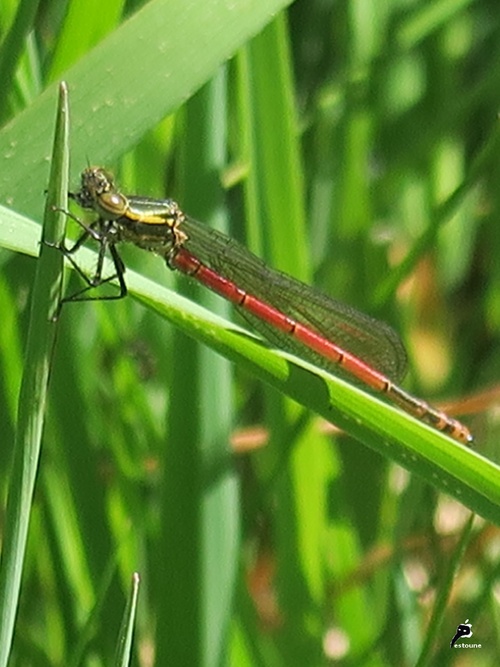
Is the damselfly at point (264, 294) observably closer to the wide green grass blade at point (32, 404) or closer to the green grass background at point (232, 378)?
the green grass background at point (232, 378)

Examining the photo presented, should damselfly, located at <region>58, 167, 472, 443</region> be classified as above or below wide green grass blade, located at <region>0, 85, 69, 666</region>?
above

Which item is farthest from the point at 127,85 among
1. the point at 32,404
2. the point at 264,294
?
the point at 264,294

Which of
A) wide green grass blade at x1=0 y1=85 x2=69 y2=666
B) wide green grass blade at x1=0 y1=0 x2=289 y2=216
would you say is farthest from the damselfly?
wide green grass blade at x1=0 y1=85 x2=69 y2=666

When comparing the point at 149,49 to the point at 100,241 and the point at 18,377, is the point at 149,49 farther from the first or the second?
the point at 18,377

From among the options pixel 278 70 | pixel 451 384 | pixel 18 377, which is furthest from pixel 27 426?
pixel 451 384

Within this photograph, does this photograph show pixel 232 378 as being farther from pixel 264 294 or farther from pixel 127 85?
pixel 127 85

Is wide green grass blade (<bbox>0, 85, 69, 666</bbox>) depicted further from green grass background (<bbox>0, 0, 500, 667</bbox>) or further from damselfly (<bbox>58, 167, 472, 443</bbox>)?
damselfly (<bbox>58, 167, 472, 443</bbox>)

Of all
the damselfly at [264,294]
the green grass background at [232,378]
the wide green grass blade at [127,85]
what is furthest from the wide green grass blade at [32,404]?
the damselfly at [264,294]

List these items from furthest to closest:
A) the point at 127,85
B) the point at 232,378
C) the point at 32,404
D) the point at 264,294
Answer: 1. the point at 264,294
2. the point at 232,378
3. the point at 127,85
4. the point at 32,404
